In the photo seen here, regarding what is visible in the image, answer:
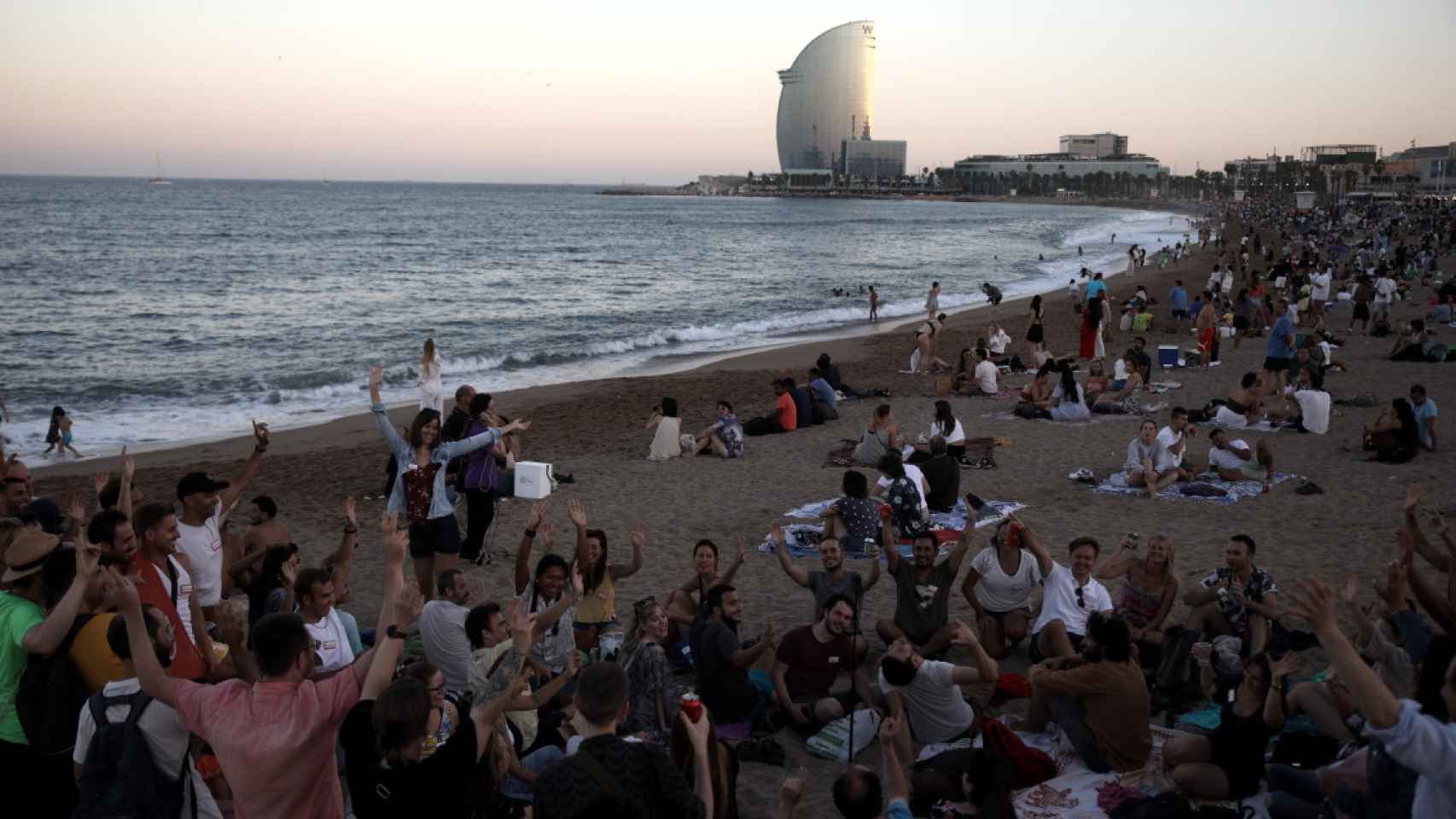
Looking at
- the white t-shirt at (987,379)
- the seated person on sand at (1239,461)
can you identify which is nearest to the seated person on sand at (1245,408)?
the seated person on sand at (1239,461)

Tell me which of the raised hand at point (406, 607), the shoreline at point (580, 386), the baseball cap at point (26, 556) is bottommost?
the shoreline at point (580, 386)

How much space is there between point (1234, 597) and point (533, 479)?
6.73 meters

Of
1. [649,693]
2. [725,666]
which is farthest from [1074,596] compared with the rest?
[649,693]

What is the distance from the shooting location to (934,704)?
209 inches

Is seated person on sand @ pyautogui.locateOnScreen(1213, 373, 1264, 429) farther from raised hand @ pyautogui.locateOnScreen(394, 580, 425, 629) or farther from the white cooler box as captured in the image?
raised hand @ pyautogui.locateOnScreen(394, 580, 425, 629)

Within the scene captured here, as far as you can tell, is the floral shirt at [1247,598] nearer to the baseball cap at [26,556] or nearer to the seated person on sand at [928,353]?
the baseball cap at [26,556]

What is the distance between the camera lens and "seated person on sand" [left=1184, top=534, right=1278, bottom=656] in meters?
6.23

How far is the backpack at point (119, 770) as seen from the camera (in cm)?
343

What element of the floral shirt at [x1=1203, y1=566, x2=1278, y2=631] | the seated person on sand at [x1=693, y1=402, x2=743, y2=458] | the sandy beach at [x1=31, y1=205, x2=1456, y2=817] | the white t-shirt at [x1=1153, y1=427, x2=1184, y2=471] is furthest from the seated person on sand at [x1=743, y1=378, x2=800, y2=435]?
the floral shirt at [x1=1203, y1=566, x2=1278, y2=631]

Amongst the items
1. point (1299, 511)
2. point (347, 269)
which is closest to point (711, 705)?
point (1299, 511)

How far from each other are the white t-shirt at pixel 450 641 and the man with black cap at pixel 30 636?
6.68ft

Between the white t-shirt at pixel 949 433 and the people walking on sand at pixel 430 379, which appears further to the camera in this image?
the people walking on sand at pixel 430 379

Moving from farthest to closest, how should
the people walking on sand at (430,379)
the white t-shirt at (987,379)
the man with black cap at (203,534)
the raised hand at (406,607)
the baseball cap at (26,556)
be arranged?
the white t-shirt at (987,379), the people walking on sand at (430,379), the man with black cap at (203,534), the baseball cap at (26,556), the raised hand at (406,607)

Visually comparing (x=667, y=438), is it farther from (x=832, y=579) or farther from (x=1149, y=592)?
(x=1149, y=592)
